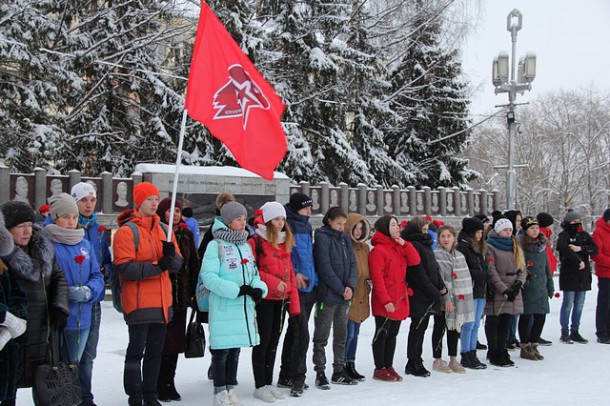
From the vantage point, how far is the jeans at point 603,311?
8.78 m

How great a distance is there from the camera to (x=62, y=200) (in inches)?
174

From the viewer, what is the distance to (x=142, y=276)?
4617 mm

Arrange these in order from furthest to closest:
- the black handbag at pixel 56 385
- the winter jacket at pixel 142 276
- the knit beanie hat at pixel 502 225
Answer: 1. the knit beanie hat at pixel 502 225
2. the winter jacket at pixel 142 276
3. the black handbag at pixel 56 385

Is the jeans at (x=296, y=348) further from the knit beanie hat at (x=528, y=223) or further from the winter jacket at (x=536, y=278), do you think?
the knit beanie hat at (x=528, y=223)

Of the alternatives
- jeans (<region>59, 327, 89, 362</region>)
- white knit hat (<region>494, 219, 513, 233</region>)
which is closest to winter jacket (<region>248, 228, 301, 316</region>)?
jeans (<region>59, 327, 89, 362</region>)

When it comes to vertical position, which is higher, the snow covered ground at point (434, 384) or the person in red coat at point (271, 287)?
the person in red coat at point (271, 287)

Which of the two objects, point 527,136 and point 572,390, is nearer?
point 572,390

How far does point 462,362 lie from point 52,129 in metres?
12.7

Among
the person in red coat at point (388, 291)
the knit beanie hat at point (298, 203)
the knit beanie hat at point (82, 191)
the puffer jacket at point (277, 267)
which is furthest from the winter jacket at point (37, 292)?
the person in red coat at point (388, 291)

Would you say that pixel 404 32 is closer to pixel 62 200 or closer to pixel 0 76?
pixel 0 76

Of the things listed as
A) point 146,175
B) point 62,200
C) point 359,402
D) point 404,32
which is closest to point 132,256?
point 62,200

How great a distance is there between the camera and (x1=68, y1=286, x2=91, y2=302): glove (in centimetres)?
436

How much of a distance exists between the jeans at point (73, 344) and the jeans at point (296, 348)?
6.22ft

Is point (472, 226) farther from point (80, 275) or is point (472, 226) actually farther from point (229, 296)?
point (80, 275)
